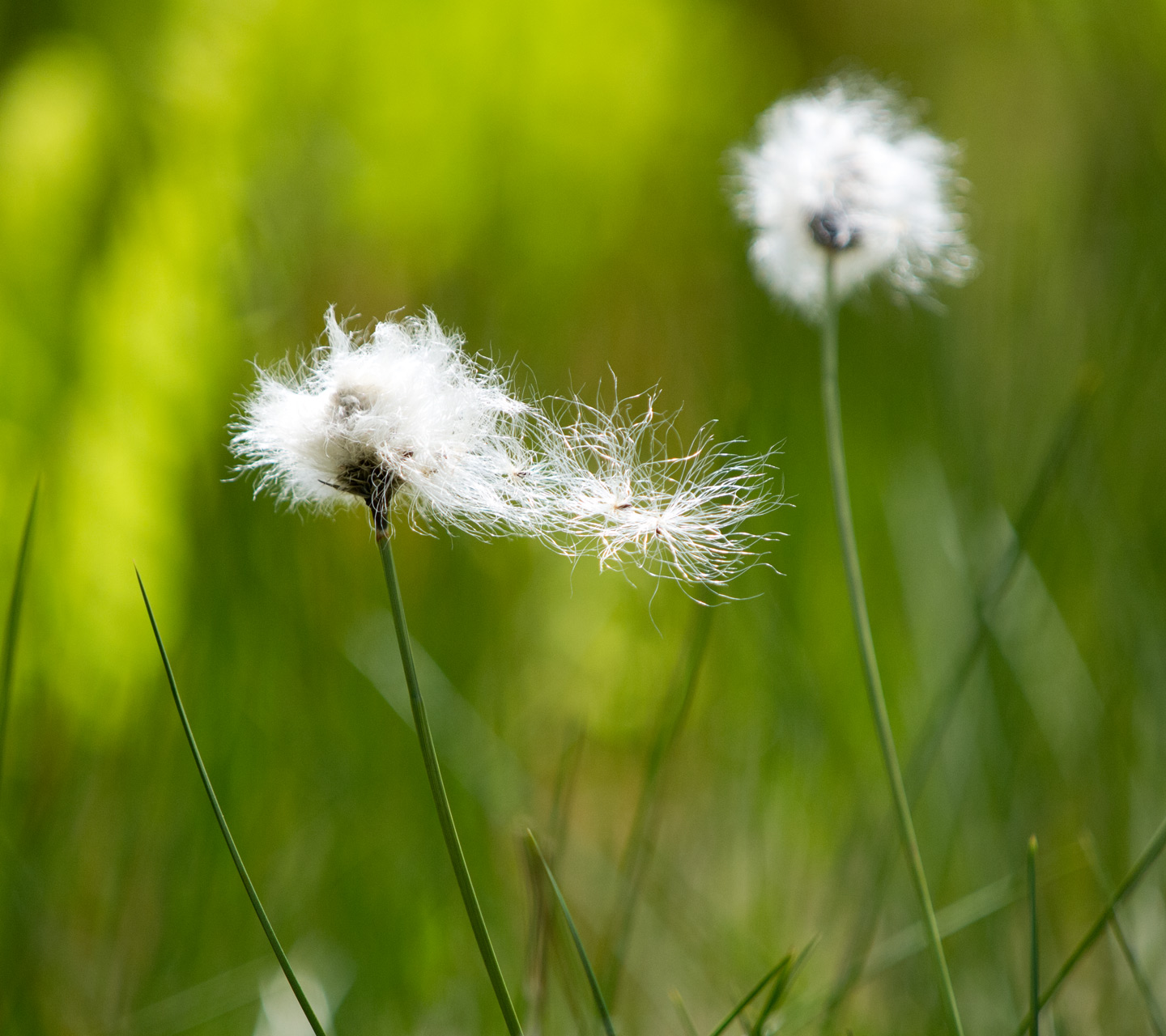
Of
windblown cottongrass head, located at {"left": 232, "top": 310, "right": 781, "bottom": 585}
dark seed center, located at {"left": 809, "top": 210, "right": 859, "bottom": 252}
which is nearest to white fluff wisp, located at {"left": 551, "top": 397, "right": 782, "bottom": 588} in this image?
windblown cottongrass head, located at {"left": 232, "top": 310, "right": 781, "bottom": 585}

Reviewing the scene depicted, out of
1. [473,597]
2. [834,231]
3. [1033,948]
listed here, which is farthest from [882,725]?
[473,597]

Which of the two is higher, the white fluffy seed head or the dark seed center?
the dark seed center

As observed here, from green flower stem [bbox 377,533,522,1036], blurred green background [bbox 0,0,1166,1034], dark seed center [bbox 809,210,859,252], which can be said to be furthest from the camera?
blurred green background [bbox 0,0,1166,1034]

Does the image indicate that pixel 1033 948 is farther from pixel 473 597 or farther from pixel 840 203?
pixel 473 597

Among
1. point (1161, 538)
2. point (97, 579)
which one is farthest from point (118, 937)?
point (1161, 538)

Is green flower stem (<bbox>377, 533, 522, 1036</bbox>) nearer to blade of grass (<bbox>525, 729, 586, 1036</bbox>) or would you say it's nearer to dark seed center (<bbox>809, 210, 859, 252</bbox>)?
blade of grass (<bbox>525, 729, 586, 1036</bbox>)

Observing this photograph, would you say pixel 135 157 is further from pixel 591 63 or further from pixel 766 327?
pixel 766 327

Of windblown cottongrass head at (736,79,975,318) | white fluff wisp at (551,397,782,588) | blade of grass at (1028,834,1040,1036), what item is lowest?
blade of grass at (1028,834,1040,1036)
